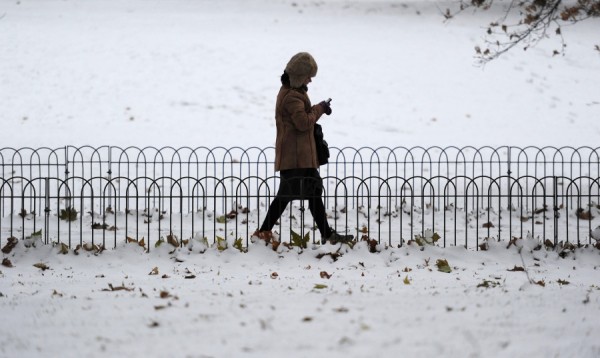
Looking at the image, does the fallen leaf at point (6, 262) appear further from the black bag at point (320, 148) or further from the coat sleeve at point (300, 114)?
the black bag at point (320, 148)

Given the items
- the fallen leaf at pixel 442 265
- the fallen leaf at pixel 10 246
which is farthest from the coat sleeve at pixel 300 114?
the fallen leaf at pixel 10 246

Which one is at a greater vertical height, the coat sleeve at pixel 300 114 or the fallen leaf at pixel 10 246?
the coat sleeve at pixel 300 114

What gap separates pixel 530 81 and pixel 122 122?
13382mm

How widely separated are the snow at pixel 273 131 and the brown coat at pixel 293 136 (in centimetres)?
104

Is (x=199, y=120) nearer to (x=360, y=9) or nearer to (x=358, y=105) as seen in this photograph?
(x=358, y=105)

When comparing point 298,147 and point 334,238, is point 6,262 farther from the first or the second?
point 334,238

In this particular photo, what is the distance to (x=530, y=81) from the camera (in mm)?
22781

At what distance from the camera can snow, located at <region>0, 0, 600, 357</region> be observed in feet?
14.5

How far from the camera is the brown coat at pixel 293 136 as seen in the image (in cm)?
757

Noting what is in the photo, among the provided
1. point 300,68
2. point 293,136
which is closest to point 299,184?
point 293,136

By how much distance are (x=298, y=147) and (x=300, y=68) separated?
876 millimetres

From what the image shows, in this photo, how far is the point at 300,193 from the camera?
7508 mm

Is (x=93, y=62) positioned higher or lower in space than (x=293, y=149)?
higher

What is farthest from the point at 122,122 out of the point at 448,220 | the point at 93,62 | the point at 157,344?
the point at 157,344
